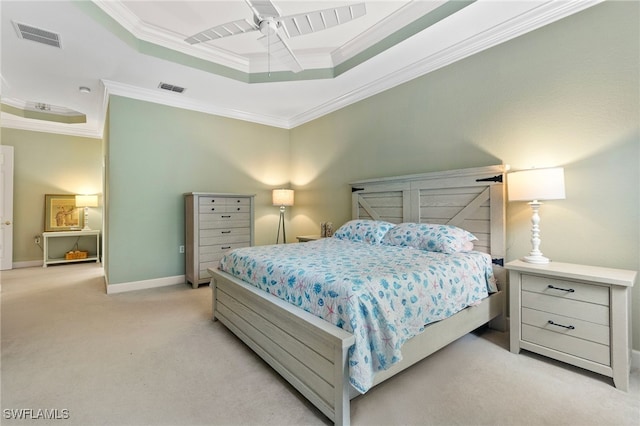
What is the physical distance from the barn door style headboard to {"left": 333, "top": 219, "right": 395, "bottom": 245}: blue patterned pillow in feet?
1.13

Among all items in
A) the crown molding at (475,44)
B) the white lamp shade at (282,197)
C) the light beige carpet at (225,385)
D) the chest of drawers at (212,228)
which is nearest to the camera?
the light beige carpet at (225,385)

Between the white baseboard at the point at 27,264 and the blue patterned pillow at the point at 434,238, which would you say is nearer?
the blue patterned pillow at the point at 434,238

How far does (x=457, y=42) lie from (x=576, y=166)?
1.61m

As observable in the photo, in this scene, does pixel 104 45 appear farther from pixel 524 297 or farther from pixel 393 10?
pixel 524 297

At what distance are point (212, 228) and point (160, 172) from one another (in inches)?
44.0

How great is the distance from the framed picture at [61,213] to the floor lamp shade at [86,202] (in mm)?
119

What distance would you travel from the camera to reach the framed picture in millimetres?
5547

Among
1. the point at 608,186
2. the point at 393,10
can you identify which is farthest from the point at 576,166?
the point at 393,10

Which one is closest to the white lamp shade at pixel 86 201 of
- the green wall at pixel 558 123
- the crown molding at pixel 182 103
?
the crown molding at pixel 182 103

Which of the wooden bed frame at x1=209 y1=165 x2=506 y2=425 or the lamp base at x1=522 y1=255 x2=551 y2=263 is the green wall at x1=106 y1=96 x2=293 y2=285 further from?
the lamp base at x1=522 y1=255 x2=551 y2=263

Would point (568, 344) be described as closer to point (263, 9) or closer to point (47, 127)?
point (263, 9)

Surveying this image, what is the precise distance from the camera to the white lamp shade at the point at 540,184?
2078 mm

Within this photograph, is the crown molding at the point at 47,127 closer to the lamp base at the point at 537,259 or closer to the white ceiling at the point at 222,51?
the white ceiling at the point at 222,51

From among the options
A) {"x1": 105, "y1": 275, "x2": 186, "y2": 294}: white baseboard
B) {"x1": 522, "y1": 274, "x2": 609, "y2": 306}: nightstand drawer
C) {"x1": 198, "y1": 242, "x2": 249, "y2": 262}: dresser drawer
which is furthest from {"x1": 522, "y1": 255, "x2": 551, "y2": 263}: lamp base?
{"x1": 105, "y1": 275, "x2": 186, "y2": 294}: white baseboard
